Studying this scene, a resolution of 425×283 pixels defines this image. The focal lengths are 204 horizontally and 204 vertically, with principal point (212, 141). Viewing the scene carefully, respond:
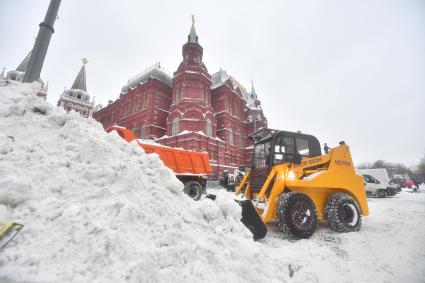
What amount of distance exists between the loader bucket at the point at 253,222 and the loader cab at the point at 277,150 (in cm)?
155

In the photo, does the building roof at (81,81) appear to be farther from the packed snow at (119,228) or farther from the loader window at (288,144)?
the loader window at (288,144)

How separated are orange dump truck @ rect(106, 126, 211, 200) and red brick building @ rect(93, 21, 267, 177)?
11188 millimetres

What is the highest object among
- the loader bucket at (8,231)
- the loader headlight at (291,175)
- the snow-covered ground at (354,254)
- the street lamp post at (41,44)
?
the street lamp post at (41,44)

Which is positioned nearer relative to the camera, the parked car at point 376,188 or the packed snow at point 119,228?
Result: the packed snow at point 119,228

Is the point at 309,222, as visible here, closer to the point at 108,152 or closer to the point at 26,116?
the point at 108,152

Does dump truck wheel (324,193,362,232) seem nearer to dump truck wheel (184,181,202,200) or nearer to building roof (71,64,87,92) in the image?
dump truck wheel (184,181,202,200)

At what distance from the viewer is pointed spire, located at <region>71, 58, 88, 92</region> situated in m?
45.3

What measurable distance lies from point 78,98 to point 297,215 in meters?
51.2

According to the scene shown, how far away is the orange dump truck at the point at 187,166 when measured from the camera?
10.5 m

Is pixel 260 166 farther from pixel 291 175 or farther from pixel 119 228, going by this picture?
pixel 119 228

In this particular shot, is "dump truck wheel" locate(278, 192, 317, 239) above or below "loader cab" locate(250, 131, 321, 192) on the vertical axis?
below

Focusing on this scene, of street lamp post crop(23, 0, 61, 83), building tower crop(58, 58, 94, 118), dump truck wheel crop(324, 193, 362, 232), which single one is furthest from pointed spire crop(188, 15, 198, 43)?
dump truck wheel crop(324, 193, 362, 232)

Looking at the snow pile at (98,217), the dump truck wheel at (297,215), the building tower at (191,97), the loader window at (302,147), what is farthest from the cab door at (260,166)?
the building tower at (191,97)

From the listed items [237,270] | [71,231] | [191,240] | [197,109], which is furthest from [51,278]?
[197,109]
